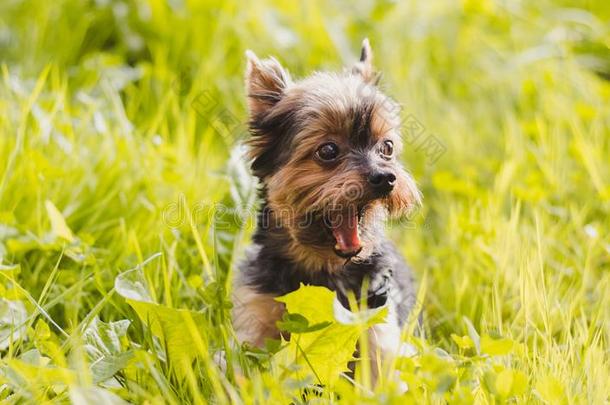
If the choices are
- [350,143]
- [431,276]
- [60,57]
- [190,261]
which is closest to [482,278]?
[431,276]

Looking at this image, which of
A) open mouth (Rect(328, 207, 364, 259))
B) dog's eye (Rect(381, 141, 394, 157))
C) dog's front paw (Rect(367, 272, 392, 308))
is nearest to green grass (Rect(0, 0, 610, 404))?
dog's front paw (Rect(367, 272, 392, 308))

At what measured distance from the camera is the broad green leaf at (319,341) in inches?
109

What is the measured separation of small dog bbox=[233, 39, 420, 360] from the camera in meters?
3.23

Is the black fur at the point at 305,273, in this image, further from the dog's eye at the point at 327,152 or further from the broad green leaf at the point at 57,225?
the broad green leaf at the point at 57,225

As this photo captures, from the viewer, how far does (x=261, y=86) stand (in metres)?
3.62

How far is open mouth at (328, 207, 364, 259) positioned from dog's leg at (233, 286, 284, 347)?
0.35 metres

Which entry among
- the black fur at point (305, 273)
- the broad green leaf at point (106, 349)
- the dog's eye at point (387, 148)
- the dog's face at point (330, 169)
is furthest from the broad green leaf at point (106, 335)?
the dog's eye at point (387, 148)

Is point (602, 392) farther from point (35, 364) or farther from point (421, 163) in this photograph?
point (421, 163)

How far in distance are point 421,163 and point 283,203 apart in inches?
88.1

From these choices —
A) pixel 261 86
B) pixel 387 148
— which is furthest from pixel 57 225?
pixel 387 148

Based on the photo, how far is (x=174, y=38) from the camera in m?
5.47

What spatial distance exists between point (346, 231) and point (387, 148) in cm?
48

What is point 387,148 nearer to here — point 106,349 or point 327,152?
point 327,152

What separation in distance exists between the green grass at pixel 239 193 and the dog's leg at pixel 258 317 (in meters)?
0.09
